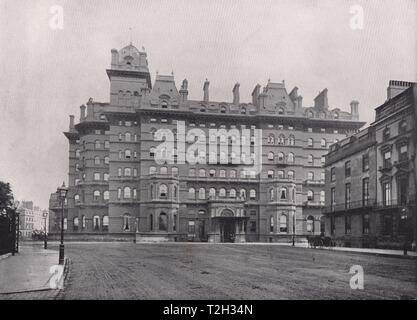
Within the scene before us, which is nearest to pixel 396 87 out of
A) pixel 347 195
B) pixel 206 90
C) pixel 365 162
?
pixel 365 162

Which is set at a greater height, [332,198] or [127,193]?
[127,193]

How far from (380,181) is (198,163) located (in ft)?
101

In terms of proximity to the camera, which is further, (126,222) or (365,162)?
(126,222)

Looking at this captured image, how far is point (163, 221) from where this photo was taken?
58375mm

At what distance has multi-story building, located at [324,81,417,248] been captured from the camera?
30.6 m

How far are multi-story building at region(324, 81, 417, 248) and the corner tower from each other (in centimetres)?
3208

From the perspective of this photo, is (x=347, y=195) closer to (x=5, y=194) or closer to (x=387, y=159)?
(x=387, y=159)

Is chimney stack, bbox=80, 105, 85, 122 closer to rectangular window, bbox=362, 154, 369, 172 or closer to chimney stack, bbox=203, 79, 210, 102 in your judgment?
chimney stack, bbox=203, 79, 210, 102

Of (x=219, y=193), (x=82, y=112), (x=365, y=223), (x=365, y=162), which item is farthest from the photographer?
(x=82, y=112)

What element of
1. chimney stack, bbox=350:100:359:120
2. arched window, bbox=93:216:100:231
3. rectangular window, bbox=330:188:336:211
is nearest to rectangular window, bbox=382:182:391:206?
rectangular window, bbox=330:188:336:211

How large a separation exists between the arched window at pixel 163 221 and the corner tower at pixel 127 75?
1642cm

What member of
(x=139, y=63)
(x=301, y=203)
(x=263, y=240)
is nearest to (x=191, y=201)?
(x=263, y=240)

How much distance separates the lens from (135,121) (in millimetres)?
62781

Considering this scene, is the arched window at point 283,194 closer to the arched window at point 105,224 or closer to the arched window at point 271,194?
the arched window at point 271,194
